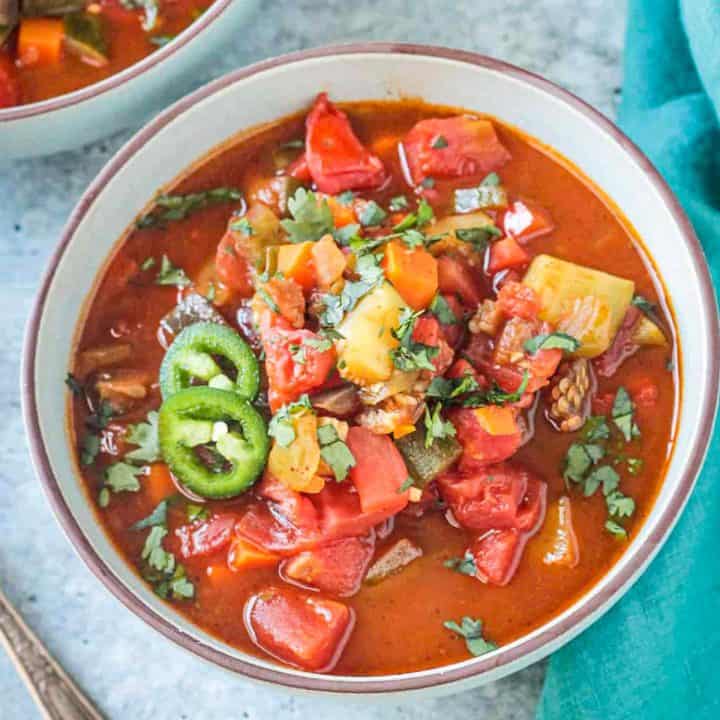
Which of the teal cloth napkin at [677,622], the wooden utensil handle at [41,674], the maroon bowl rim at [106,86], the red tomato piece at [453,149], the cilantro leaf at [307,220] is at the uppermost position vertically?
the maroon bowl rim at [106,86]

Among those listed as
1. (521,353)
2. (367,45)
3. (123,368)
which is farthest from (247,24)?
(521,353)

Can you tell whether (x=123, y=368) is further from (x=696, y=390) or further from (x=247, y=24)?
(x=696, y=390)

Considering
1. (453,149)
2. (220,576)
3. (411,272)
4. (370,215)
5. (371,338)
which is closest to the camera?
(371,338)

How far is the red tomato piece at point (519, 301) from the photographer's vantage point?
381 centimetres

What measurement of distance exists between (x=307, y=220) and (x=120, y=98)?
78 centimetres

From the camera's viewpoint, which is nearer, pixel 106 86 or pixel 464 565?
pixel 464 565

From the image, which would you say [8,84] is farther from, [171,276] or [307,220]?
[307,220]

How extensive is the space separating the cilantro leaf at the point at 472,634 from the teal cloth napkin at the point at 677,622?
424mm

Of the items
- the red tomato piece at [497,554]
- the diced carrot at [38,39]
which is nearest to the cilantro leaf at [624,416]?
the red tomato piece at [497,554]

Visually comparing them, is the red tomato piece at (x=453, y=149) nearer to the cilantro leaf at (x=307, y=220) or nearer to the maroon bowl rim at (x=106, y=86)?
the cilantro leaf at (x=307, y=220)

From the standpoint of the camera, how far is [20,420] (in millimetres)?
4457

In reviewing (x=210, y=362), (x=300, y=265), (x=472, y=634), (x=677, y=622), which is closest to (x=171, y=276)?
(x=210, y=362)

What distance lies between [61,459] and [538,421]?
1.49 m

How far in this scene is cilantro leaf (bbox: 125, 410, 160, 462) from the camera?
154 inches
